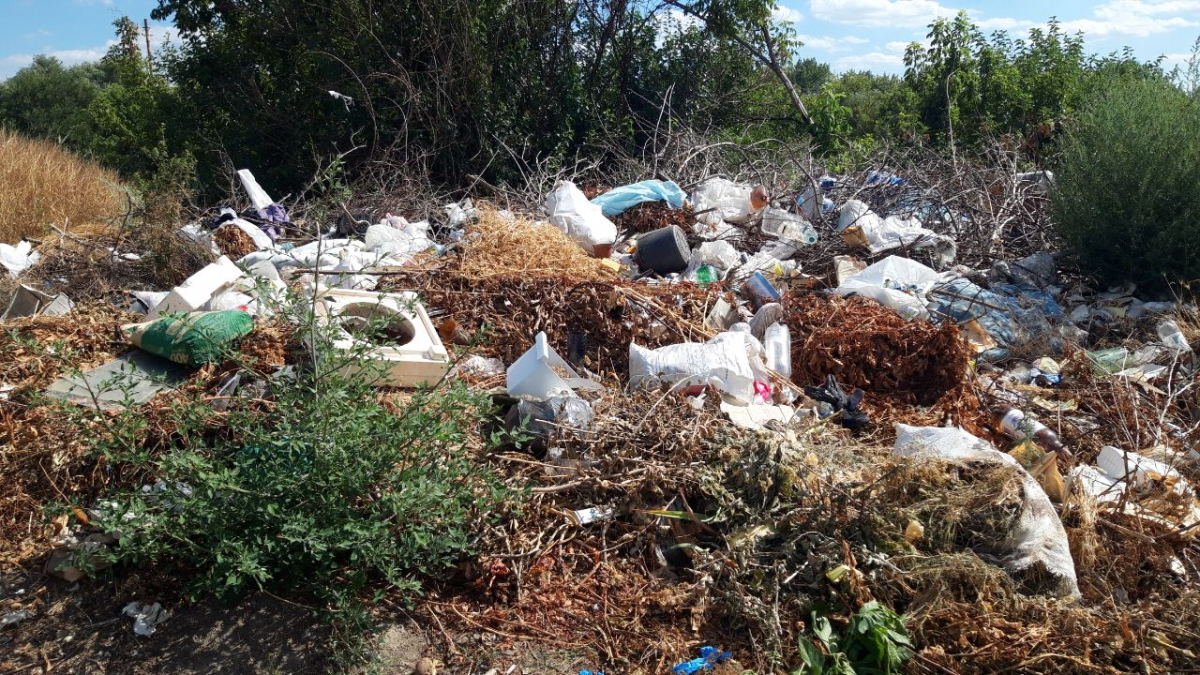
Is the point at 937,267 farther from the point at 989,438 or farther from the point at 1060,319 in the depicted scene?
the point at 989,438

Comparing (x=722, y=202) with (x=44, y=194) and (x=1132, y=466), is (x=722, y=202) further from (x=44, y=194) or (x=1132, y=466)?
(x=44, y=194)

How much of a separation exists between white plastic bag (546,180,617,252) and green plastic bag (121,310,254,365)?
2326 mm

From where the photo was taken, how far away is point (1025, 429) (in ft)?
11.7

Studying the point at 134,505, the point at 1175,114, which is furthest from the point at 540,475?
the point at 1175,114

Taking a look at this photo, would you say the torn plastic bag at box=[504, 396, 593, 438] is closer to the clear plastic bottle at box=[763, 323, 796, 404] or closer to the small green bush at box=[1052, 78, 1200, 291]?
the clear plastic bottle at box=[763, 323, 796, 404]

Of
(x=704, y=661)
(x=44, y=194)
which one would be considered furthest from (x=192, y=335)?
(x=44, y=194)

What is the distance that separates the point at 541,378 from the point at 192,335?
4.67 feet

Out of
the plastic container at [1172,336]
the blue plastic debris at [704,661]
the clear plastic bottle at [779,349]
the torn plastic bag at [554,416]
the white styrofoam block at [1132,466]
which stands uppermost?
the torn plastic bag at [554,416]

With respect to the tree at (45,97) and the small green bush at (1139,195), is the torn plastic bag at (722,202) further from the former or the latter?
the tree at (45,97)

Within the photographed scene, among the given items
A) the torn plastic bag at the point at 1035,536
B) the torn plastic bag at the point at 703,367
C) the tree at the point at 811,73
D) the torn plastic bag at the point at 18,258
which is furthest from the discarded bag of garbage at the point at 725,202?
the tree at the point at 811,73

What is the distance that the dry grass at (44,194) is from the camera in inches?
274

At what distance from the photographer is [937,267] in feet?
18.3

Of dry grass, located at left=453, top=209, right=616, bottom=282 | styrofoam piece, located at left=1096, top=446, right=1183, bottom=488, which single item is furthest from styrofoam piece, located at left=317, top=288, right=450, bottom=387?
styrofoam piece, located at left=1096, top=446, right=1183, bottom=488

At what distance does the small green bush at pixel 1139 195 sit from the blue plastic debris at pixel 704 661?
4232 millimetres
